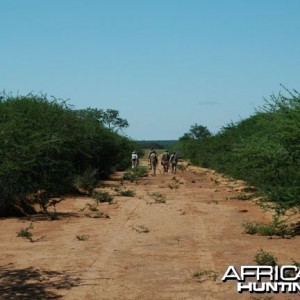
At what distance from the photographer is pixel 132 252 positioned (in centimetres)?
1130

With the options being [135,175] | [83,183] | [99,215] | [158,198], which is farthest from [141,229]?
[135,175]

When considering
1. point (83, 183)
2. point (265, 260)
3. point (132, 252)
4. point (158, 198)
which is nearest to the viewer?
point (265, 260)

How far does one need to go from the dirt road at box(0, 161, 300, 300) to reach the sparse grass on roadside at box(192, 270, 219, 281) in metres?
0.02

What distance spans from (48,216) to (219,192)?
1209 cm

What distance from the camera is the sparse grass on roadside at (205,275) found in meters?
8.96

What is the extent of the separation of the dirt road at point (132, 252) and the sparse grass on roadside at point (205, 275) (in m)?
0.02

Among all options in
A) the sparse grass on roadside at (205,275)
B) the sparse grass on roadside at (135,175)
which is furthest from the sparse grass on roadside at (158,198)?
the sparse grass on roadside at (205,275)

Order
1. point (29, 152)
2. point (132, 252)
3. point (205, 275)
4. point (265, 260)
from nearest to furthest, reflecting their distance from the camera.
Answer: point (205, 275), point (265, 260), point (132, 252), point (29, 152)

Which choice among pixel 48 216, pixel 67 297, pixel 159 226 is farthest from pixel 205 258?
pixel 48 216

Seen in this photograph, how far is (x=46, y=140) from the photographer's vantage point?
1855 centimetres

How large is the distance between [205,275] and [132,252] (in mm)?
2508

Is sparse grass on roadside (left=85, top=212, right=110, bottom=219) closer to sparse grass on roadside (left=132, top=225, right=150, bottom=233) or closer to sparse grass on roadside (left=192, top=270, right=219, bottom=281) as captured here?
sparse grass on roadside (left=132, top=225, right=150, bottom=233)

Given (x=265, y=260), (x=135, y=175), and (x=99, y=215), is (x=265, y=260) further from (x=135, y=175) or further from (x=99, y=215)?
(x=135, y=175)

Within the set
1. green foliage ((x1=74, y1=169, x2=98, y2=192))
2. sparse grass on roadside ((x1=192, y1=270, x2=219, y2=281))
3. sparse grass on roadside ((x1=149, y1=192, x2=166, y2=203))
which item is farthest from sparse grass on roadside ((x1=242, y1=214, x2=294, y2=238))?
green foliage ((x1=74, y1=169, x2=98, y2=192))
